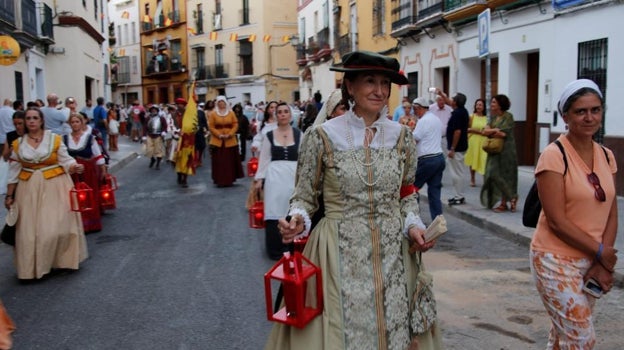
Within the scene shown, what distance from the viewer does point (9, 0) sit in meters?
18.1

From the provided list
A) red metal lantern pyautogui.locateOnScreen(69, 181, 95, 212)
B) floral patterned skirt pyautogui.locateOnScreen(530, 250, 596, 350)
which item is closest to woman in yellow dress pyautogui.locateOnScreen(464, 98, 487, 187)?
red metal lantern pyautogui.locateOnScreen(69, 181, 95, 212)

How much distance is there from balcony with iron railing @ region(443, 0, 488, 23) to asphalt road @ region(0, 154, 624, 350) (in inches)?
293

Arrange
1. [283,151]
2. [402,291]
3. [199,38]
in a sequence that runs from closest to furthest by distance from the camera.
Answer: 1. [402,291]
2. [283,151]
3. [199,38]

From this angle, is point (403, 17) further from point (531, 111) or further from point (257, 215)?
point (257, 215)

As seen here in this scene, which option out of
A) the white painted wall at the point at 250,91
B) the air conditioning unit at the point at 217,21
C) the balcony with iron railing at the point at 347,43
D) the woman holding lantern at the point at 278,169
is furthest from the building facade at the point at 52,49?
the air conditioning unit at the point at 217,21

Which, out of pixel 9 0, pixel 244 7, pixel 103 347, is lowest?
pixel 103 347

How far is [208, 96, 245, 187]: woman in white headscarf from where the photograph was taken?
13555 millimetres

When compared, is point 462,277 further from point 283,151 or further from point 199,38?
point 199,38

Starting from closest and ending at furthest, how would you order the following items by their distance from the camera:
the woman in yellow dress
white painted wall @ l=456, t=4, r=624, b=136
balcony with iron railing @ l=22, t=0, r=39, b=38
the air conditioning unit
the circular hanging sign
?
white painted wall @ l=456, t=4, r=624, b=136, the woman in yellow dress, the circular hanging sign, balcony with iron railing @ l=22, t=0, r=39, b=38, the air conditioning unit

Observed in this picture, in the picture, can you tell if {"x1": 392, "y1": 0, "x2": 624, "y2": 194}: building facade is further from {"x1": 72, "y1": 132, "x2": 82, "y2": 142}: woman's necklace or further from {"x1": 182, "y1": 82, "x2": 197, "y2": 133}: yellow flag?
{"x1": 72, "y1": 132, "x2": 82, "y2": 142}: woman's necklace

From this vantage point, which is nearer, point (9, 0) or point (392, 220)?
point (392, 220)

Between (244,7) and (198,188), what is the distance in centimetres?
3697

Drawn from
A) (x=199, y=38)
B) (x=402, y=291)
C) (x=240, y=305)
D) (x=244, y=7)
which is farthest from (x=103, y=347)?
(x=199, y=38)

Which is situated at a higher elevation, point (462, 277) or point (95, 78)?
point (95, 78)
